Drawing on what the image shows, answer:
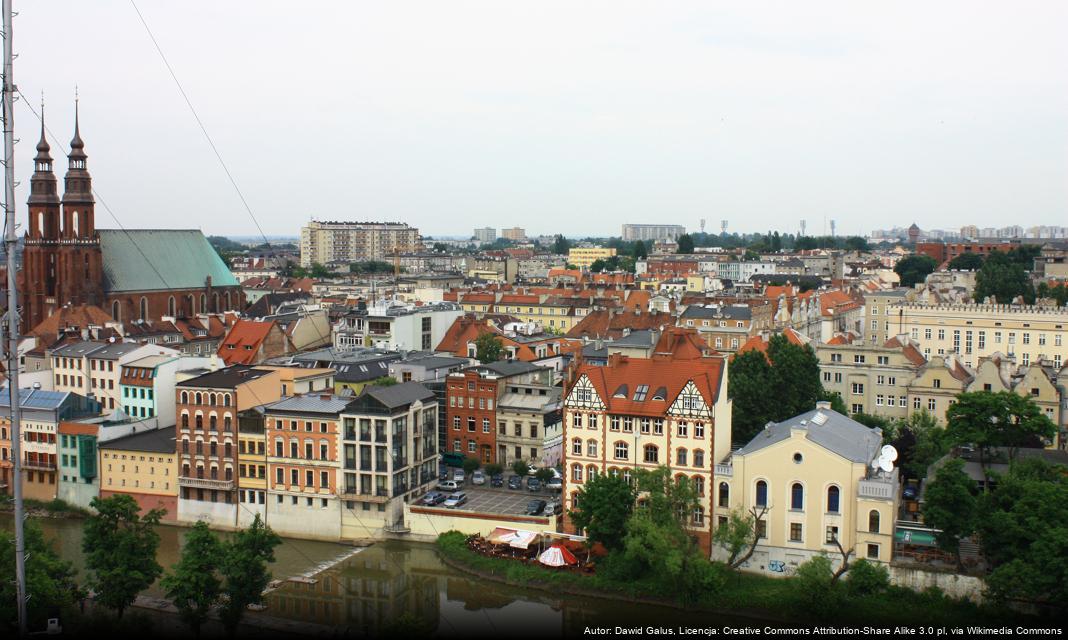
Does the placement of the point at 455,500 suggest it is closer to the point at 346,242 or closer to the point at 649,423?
the point at 649,423

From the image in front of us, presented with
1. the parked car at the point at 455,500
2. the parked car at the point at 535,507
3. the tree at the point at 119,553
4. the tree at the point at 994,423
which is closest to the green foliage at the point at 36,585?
the tree at the point at 119,553

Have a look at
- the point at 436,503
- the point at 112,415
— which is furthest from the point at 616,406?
the point at 112,415

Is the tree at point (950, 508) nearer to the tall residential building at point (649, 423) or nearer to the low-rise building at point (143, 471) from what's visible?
the tall residential building at point (649, 423)

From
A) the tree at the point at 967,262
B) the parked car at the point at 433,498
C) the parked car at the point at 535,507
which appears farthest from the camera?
the tree at the point at 967,262

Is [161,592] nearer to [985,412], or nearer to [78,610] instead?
[78,610]

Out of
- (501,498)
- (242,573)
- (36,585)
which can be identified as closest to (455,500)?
(501,498)

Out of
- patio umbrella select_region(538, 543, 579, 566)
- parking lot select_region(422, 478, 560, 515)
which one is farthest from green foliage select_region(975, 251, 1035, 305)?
patio umbrella select_region(538, 543, 579, 566)

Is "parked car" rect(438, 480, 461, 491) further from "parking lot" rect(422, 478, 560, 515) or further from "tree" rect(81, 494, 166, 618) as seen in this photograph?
"tree" rect(81, 494, 166, 618)
